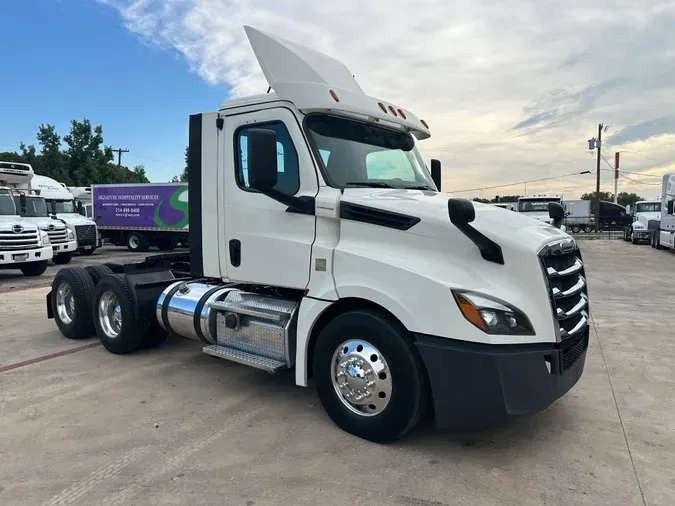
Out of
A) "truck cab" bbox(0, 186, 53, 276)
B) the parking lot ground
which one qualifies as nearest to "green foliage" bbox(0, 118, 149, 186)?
"truck cab" bbox(0, 186, 53, 276)

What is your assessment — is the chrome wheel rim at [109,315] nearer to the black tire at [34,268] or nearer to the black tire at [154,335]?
the black tire at [154,335]

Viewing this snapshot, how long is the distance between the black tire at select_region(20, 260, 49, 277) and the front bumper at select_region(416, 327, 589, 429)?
1433cm

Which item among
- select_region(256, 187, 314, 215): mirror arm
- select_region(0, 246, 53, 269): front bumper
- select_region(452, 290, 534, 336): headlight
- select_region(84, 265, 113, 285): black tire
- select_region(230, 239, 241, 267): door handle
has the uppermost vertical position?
select_region(256, 187, 314, 215): mirror arm

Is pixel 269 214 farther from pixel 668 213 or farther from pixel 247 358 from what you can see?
pixel 668 213

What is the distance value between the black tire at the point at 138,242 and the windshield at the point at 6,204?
995 centimetres

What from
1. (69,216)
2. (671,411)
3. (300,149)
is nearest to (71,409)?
(300,149)

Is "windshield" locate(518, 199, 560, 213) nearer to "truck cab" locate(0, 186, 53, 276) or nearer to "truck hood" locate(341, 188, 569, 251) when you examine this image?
"truck cab" locate(0, 186, 53, 276)

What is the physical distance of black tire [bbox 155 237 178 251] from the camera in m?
24.5

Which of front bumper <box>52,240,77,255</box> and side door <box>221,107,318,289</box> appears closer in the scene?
side door <box>221,107,318,289</box>

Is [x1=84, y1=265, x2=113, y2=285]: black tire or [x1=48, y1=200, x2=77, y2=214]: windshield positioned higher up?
[x1=48, y1=200, x2=77, y2=214]: windshield

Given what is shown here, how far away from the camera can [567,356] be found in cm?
353

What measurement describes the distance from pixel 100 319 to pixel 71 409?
6.65ft

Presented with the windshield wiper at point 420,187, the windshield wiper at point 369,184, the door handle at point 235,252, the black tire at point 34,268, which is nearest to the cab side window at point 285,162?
the windshield wiper at point 369,184

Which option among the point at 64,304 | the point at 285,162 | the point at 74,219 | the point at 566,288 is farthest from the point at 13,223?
the point at 566,288
